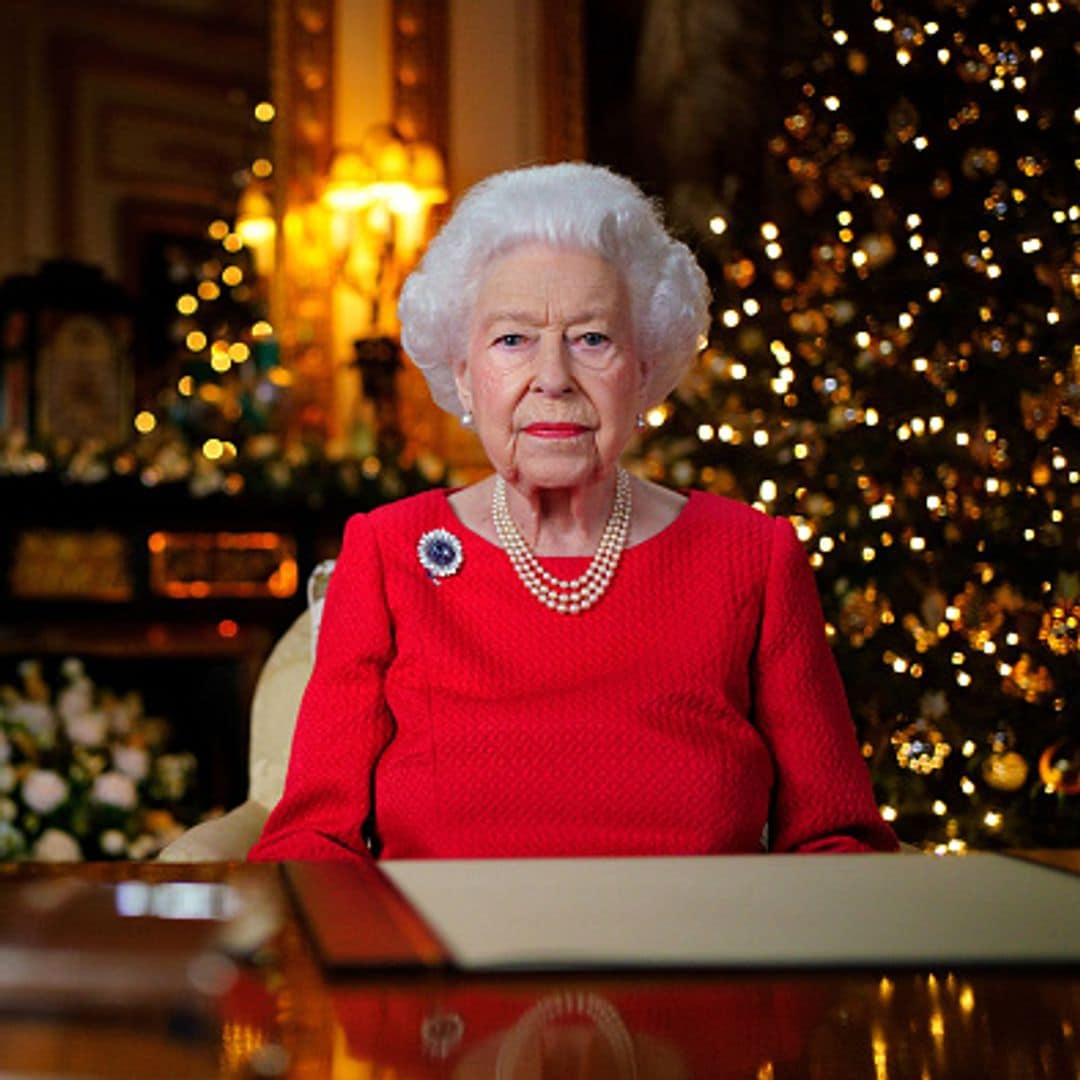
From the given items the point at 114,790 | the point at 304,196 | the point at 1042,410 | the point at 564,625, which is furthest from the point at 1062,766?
the point at 304,196

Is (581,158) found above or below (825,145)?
above

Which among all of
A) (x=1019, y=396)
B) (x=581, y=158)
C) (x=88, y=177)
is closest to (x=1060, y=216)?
(x=1019, y=396)

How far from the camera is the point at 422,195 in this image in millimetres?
6695

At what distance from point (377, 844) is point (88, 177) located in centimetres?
603

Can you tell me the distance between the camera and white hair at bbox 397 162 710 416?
1900 millimetres

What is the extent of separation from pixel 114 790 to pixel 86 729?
0.44 feet

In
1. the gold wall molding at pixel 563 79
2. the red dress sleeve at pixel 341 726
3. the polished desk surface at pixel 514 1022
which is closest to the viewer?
the polished desk surface at pixel 514 1022

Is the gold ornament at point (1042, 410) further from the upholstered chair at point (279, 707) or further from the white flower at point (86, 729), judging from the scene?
the white flower at point (86, 729)

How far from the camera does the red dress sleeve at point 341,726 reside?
5.74 ft

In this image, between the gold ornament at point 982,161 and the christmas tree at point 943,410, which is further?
the gold ornament at point 982,161

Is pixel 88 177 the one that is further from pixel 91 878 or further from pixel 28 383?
pixel 91 878

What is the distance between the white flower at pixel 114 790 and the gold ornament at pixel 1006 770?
215cm

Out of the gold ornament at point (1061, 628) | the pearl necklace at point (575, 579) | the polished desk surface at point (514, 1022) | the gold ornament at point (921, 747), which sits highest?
Result: the pearl necklace at point (575, 579)

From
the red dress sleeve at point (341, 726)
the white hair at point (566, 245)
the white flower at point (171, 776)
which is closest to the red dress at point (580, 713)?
the red dress sleeve at point (341, 726)
